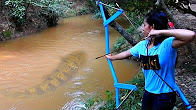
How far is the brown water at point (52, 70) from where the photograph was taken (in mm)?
4625

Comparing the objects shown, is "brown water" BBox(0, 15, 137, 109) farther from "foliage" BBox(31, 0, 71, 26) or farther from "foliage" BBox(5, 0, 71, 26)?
"foliage" BBox(31, 0, 71, 26)

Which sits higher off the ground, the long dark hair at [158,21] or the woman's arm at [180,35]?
the long dark hair at [158,21]

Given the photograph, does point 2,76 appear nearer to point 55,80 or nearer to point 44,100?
point 55,80

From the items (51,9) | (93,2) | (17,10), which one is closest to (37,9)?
(51,9)

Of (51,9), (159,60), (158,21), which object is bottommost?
(159,60)

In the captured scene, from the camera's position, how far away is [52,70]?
21.2ft

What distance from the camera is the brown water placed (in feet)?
15.2

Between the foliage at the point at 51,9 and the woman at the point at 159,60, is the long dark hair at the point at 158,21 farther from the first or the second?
the foliage at the point at 51,9

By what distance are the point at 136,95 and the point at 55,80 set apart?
2.73m

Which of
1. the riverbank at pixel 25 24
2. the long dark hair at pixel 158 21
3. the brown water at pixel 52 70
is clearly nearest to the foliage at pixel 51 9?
the riverbank at pixel 25 24

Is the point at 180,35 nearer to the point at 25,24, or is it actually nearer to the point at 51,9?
the point at 25,24

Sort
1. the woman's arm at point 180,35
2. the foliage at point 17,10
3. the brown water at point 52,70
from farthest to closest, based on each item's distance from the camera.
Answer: the foliage at point 17,10 < the brown water at point 52,70 < the woman's arm at point 180,35

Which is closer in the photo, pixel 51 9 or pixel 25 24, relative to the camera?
pixel 25 24

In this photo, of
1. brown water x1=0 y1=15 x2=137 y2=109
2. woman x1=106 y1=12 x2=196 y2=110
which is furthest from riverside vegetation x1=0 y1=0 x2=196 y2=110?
woman x1=106 y1=12 x2=196 y2=110
